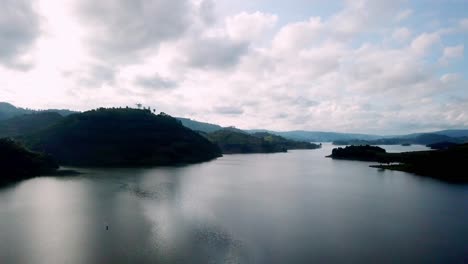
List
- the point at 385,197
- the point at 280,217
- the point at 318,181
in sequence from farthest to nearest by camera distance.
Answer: the point at 318,181
the point at 385,197
the point at 280,217

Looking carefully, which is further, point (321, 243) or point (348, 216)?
point (348, 216)

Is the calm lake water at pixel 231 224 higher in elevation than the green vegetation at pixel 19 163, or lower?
lower

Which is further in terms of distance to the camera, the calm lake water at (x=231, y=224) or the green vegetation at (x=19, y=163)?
the green vegetation at (x=19, y=163)

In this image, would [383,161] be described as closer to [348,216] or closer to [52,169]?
[348,216]

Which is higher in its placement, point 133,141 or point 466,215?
point 133,141

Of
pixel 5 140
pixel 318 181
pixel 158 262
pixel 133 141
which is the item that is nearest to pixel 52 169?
pixel 5 140

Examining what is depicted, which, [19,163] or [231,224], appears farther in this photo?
[19,163]
